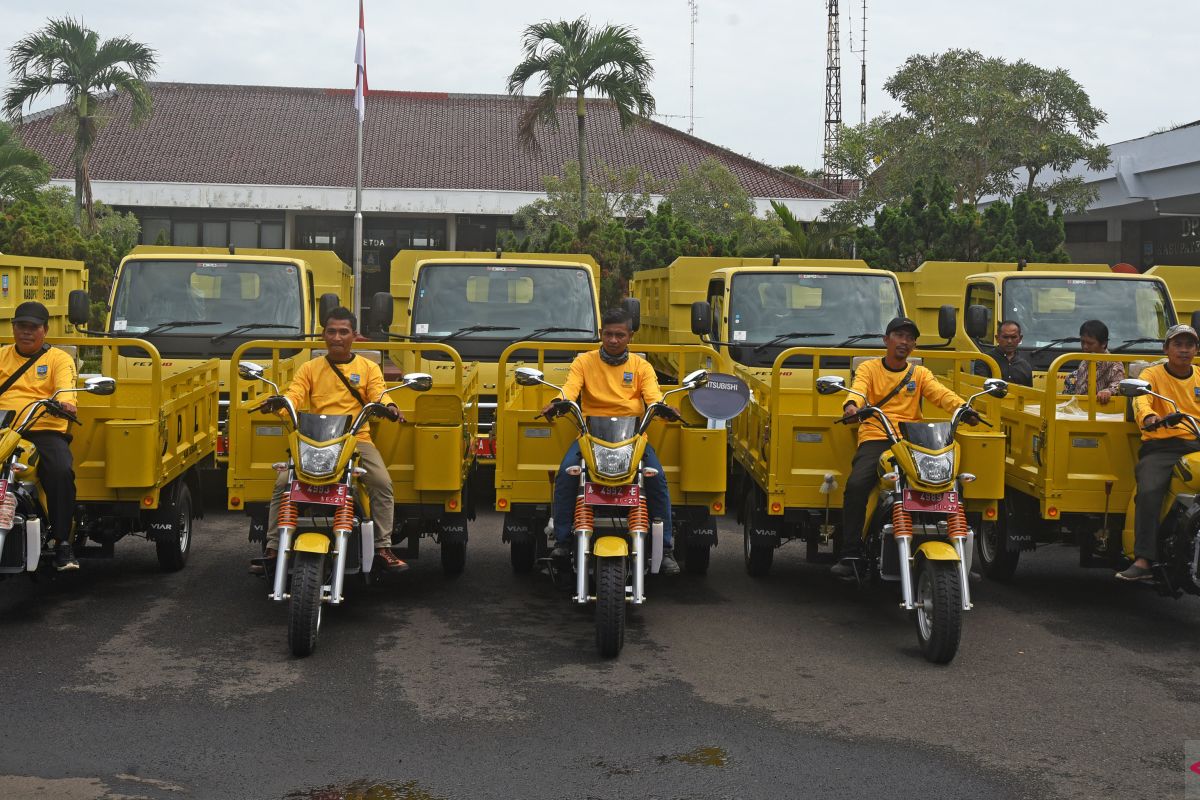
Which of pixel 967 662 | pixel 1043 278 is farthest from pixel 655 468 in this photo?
pixel 1043 278

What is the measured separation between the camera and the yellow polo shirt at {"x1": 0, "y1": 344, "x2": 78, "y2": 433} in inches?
337

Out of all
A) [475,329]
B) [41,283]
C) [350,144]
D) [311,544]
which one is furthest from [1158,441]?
[350,144]

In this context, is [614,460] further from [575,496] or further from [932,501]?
[932,501]

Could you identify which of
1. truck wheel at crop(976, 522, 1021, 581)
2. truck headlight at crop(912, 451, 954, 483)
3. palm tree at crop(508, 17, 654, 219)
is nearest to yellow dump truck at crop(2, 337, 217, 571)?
truck headlight at crop(912, 451, 954, 483)

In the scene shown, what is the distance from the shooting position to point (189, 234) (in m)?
46.7

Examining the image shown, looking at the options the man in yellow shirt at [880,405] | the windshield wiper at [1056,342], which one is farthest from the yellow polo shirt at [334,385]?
the windshield wiper at [1056,342]

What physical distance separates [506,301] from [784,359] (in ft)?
12.4

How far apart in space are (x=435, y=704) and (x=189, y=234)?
1664 inches

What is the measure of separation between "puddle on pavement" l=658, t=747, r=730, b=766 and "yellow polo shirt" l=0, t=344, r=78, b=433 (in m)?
4.41

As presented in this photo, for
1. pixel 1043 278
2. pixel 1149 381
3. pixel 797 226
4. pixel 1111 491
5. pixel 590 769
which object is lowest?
pixel 590 769

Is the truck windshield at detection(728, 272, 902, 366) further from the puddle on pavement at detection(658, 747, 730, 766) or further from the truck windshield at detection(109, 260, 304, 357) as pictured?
the puddle on pavement at detection(658, 747, 730, 766)

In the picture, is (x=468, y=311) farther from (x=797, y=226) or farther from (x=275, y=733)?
(x=797, y=226)

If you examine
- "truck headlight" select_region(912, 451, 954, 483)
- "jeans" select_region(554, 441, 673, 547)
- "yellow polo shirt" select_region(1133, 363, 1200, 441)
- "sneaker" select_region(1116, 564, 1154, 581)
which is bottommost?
"sneaker" select_region(1116, 564, 1154, 581)

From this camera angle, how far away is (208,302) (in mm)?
13508
